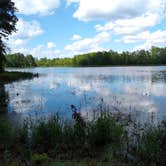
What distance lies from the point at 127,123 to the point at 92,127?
282 cm

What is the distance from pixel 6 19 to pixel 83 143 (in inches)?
1434

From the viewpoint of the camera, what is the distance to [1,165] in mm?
6117

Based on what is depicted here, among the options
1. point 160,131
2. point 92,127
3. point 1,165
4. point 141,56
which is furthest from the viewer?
point 141,56

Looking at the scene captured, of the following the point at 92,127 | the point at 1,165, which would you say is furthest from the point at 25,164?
the point at 92,127

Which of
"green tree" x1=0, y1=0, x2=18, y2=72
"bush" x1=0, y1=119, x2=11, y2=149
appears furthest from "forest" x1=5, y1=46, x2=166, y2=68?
"bush" x1=0, y1=119, x2=11, y2=149

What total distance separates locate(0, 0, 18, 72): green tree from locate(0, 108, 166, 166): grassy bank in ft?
108

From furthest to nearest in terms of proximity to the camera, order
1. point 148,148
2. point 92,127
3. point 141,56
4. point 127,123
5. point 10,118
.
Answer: point 141,56
point 10,118
point 127,123
point 92,127
point 148,148

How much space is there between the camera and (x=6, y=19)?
41.6 metres

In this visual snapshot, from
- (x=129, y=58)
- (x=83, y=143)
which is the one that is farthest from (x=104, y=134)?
(x=129, y=58)

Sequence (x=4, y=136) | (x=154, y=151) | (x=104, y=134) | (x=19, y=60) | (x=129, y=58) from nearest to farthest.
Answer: (x=154, y=151)
(x=4, y=136)
(x=104, y=134)
(x=129, y=58)
(x=19, y=60)

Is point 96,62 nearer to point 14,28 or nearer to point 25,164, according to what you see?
point 14,28

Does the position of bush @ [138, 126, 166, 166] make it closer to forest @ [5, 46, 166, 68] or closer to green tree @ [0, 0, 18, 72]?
green tree @ [0, 0, 18, 72]

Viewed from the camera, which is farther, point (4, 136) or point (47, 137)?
point (4, 136)

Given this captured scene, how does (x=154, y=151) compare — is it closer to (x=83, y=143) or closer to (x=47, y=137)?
(x=83, y=143)
